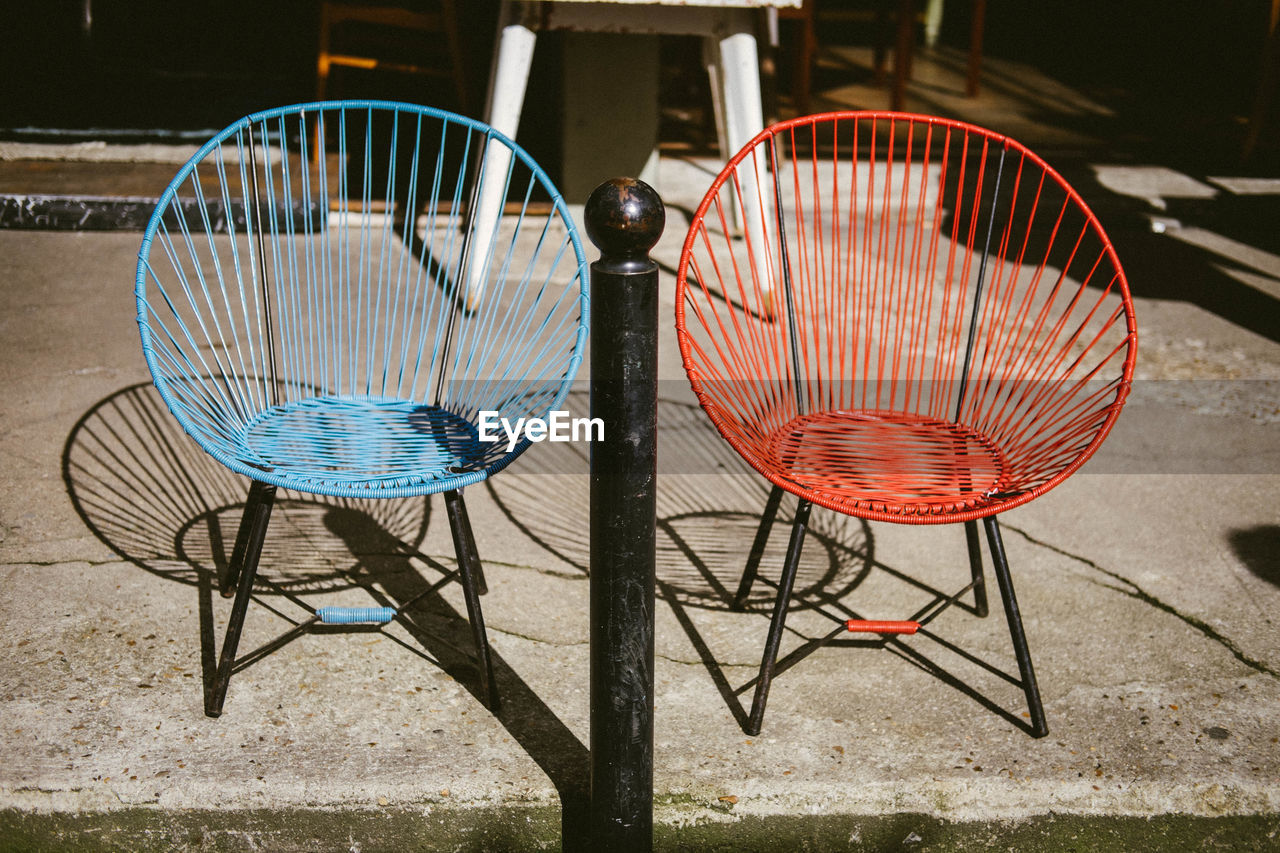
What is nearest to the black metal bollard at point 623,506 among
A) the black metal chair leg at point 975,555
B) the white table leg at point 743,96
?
the black metal chair leg at point 975,555

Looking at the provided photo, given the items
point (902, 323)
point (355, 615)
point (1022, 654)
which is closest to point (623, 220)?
point (355, 615)

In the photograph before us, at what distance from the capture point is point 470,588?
2145 millimetres

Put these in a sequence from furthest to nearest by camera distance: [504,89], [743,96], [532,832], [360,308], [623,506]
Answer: [743,96], [504,89], [360,308], [532,832], [623,506]

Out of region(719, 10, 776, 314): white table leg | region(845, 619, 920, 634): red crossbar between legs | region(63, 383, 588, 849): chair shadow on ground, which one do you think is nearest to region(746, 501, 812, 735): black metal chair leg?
region(845, 619, 920, 634): red crossbar between legs

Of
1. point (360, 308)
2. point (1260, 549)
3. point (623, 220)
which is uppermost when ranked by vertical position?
point (623, 220)

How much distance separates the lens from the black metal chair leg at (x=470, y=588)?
2.12 m

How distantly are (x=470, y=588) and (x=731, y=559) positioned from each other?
848mm

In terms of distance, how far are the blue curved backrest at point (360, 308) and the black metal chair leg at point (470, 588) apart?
0.28 feet

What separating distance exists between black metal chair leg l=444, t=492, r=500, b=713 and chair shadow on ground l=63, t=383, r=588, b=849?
0.19 ft

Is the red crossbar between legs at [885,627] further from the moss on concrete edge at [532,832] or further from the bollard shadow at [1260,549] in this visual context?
the bollard shadow at [1260,549]

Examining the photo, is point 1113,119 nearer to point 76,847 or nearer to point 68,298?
point 68,298

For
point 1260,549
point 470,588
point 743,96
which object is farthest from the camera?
point 743,96

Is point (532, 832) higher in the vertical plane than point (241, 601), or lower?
lower

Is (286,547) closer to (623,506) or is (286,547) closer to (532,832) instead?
(532,832)
